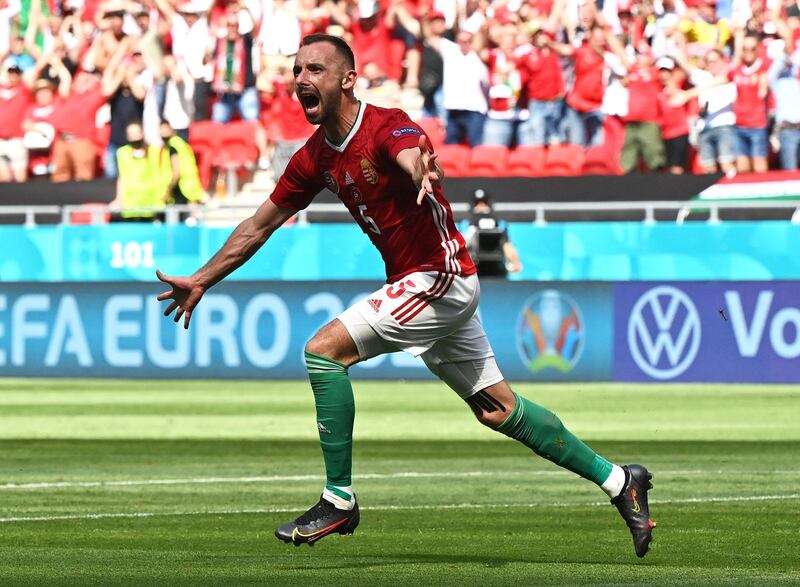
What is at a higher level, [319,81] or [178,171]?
[319,81]

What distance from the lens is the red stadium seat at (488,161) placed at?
23.0 meters

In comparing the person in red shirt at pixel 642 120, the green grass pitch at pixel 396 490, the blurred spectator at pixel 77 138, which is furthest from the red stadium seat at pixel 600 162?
the blurred spectator at pixel 77 138

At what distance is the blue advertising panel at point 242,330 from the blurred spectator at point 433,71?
10.7ft

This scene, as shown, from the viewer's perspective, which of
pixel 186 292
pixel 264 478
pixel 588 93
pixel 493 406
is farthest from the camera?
pixel 588 93

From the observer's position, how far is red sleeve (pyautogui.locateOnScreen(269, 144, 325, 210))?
8047 millimetres

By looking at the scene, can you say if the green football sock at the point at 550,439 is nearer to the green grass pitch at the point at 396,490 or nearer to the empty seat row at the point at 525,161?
the green grass pitch at the point at 396,490

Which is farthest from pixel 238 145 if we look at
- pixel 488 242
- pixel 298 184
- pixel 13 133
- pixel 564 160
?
pixel 298 184

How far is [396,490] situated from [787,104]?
11.9 m

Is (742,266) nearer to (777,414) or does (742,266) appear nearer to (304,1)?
(777,414)

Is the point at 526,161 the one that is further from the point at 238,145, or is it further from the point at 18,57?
the point at 18,57

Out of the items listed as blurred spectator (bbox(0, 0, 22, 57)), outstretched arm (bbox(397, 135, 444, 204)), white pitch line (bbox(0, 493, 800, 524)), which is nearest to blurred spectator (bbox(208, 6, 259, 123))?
blurred spectator (bbox(0, 0, 22, 57))

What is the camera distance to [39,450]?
14.6 metres

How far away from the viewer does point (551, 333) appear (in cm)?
2106

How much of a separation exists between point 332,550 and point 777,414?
10.1 metres
